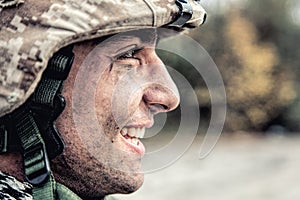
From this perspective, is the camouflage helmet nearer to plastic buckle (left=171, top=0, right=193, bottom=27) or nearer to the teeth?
plastic buckle (left=171, top=0, right=193, bottom=27)

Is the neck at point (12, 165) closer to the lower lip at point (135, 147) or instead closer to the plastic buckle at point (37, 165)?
the plastic buckle at point (37, 165)

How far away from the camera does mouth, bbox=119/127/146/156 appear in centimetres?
174

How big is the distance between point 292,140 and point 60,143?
15.9 m

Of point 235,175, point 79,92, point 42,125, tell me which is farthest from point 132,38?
point 235,175

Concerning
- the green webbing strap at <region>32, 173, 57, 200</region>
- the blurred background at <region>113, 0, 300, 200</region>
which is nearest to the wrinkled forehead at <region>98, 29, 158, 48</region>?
the green webbing strap at <region>32, 173, 57, 200</region>

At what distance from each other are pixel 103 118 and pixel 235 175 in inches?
454

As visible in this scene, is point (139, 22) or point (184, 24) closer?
point (139, 22)

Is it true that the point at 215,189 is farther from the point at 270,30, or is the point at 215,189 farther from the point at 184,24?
the point at 184,24

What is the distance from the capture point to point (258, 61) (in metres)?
17.0

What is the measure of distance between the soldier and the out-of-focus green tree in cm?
1448

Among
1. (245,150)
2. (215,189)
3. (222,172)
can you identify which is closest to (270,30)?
(245,150)

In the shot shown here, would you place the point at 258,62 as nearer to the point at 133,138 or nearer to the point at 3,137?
the point at 133,138

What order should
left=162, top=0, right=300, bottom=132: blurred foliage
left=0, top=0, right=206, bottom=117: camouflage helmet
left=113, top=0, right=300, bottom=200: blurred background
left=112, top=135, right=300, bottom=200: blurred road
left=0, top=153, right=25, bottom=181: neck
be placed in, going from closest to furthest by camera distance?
left=0, top=0, right=206, bottom=117: camouflage helmet → left=0, top=153, right=25, bottom=181: neck → left=112, top=135, right=300, bottom=200: blurred road → left=113, top=0, right=300, bottom=200: blurred background → left=162, top=0, right=300, bottom=132: blurred foliage

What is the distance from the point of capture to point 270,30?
17938 millimetres
